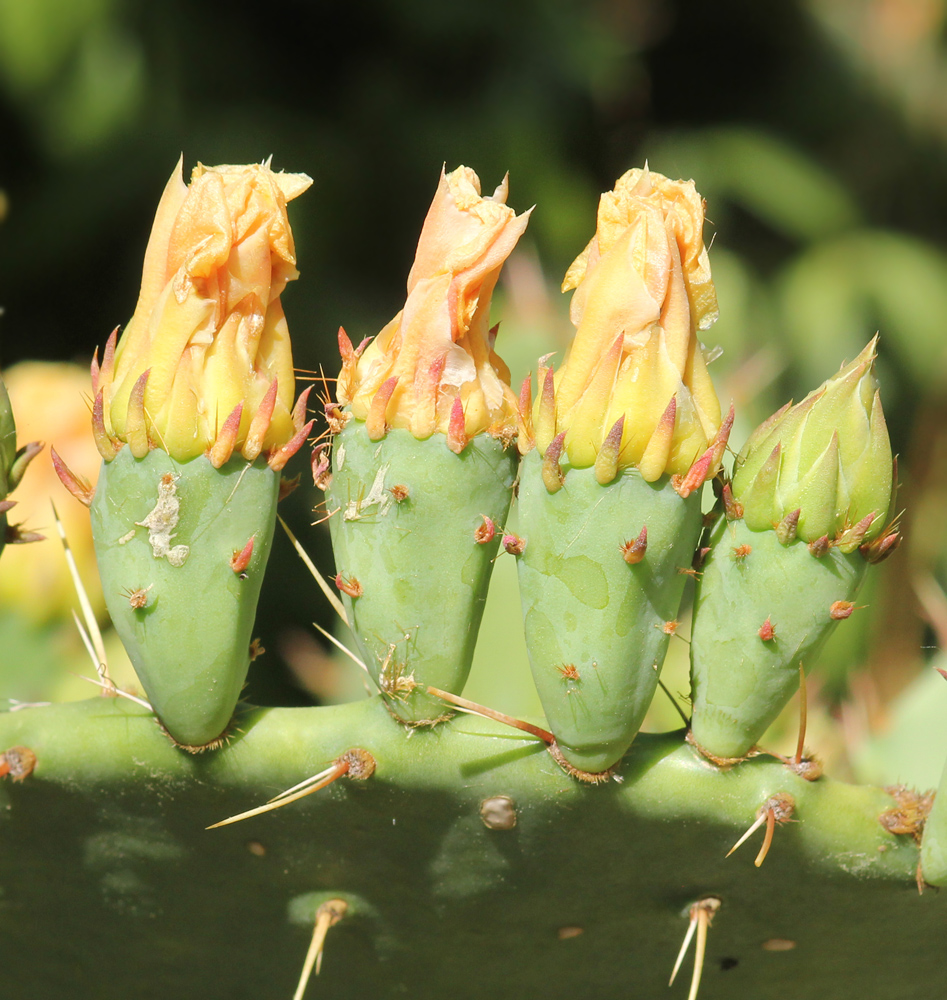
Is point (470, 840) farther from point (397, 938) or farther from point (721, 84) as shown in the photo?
point (721, 84)

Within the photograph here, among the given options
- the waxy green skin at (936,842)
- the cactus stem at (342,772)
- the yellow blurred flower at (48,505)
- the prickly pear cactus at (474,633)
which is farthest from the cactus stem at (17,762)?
the yellow blurred flower at (48,505)

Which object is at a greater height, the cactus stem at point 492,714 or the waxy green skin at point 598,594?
the waxy green skin at point 598,594

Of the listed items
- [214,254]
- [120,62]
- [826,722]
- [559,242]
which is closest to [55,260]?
[120,62]

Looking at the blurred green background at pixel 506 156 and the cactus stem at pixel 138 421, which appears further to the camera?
the blurred green background at pixel 506 156

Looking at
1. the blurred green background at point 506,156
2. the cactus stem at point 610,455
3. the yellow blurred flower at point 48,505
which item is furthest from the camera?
the blurred green background at point 506,156

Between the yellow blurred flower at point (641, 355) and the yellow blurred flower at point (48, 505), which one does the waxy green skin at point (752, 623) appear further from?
the yellow blurred flower at point (48, 505)

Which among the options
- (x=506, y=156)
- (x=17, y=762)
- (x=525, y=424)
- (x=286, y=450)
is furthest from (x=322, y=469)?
(x=506, y=156)

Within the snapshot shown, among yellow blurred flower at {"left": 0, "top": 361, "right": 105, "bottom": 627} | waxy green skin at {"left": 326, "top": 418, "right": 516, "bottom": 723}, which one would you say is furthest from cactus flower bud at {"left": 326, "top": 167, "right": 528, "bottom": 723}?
yellow blurred flower at {"left": 0, "top": 361, "right": 105, "bottom": 627}
